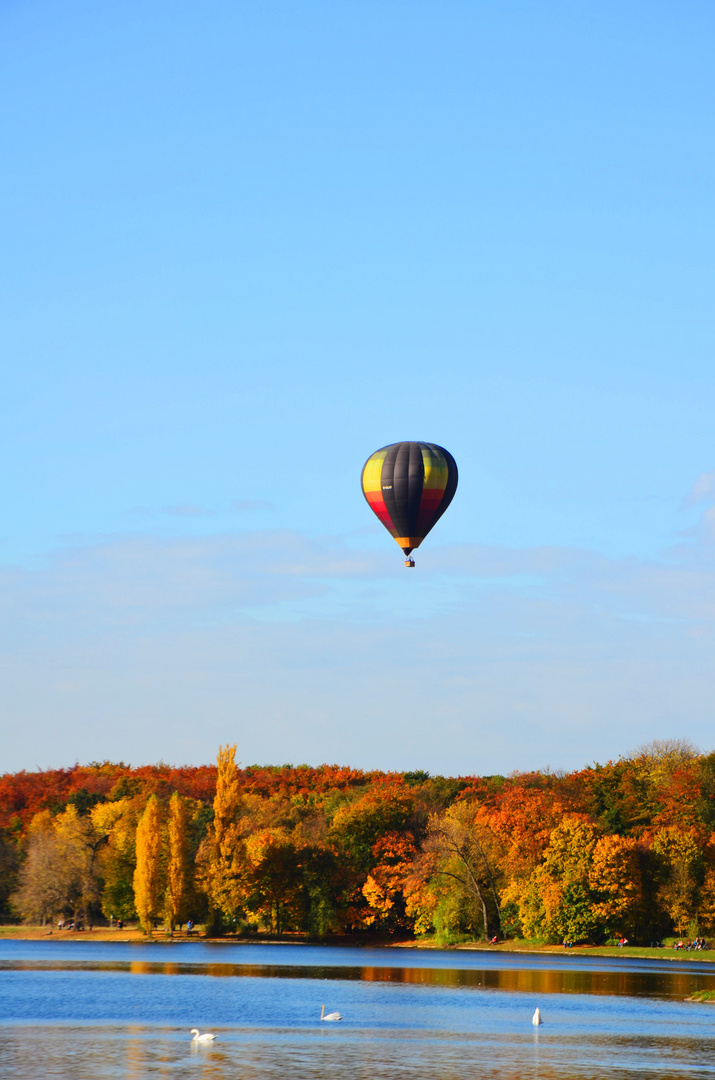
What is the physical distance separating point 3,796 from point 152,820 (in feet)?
181

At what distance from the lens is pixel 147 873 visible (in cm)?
9612

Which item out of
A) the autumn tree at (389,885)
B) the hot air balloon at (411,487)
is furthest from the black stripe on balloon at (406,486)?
the autumn tree at (389,885)

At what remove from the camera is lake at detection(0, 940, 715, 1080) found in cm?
3434

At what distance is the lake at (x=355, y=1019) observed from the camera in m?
34.3

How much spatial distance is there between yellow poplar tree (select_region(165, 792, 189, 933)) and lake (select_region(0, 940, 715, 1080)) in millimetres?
19248

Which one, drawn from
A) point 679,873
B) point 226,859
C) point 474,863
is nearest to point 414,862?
point 474,863

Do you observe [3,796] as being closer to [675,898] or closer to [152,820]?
[152,820]

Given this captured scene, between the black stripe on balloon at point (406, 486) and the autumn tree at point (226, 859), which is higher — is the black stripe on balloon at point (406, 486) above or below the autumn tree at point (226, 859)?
above

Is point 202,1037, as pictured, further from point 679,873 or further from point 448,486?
point 679,873

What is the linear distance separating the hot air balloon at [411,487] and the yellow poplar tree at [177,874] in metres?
38.5

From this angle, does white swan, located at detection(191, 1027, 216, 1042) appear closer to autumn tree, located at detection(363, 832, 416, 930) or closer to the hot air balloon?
the hot air balloon

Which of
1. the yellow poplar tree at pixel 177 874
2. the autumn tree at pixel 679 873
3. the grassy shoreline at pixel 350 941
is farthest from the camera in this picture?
the yellow poplar tree at pixel 177 874

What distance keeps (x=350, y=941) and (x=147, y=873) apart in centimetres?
1607

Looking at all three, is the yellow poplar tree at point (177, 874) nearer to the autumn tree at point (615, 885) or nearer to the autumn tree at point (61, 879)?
the autumn tree at point (61, 879)
